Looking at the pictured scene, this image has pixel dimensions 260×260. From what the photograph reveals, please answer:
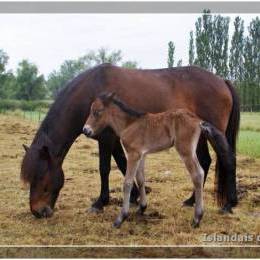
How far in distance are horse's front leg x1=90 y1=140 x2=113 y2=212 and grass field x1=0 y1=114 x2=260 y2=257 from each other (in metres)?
0.15

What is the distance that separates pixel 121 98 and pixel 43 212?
1871 millimetres

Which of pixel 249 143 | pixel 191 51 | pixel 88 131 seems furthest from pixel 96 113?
pixel 249 143

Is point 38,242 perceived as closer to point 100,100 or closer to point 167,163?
point 100,100

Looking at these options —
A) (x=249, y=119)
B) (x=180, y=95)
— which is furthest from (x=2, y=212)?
(x=249, y=119)

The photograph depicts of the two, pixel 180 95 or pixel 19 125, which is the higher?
pixel 180 95

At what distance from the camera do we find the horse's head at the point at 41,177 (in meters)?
6.09

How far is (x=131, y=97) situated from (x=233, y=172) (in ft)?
5.76

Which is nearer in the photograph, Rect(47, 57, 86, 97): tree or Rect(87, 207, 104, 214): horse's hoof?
Rect(87, 207, 104, 214): horse's hoof

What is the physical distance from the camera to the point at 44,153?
20.4ft

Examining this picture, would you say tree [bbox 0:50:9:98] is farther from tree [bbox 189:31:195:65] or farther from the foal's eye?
tree [bbox 189:31:195:65]

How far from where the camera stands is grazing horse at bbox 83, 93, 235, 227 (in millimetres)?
5699

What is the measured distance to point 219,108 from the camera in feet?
22.9

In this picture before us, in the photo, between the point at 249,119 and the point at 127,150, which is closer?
the point at 127,150

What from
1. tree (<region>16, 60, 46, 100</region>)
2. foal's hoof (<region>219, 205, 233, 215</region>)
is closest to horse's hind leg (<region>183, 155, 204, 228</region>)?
foal's hoof (<region>219, 205, 233, 215</region>)
